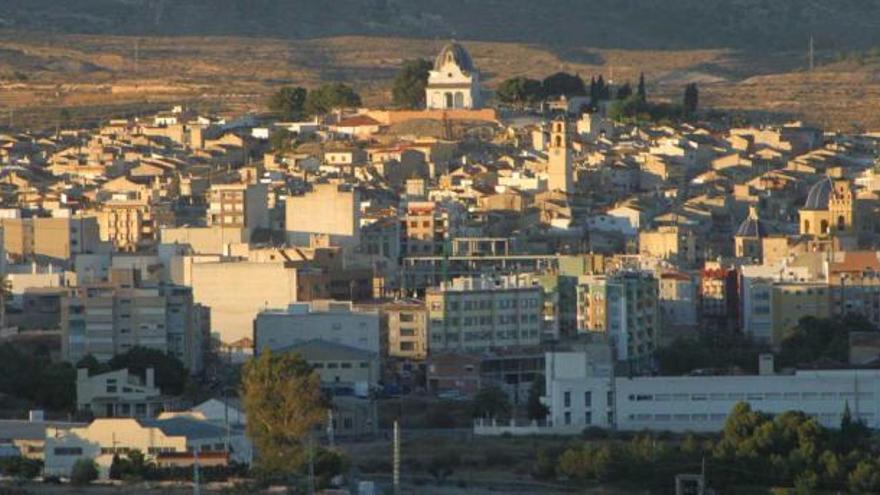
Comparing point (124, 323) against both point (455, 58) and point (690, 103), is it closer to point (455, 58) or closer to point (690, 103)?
point (455, 58)

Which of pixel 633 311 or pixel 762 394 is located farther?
pixel 633 311

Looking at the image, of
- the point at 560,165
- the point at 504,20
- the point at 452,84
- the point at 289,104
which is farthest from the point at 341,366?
the point at 504,20

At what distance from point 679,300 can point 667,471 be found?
20969 mm

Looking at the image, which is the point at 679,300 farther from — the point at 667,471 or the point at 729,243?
the point at 667,471

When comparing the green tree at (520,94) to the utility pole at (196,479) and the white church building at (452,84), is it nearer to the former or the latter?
the white church building at (452,84)

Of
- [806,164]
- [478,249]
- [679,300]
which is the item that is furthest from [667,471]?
[806,164]

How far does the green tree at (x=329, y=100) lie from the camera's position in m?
111

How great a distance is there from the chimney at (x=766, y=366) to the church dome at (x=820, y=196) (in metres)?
20.9

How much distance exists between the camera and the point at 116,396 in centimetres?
6178

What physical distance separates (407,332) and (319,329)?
7.12ft

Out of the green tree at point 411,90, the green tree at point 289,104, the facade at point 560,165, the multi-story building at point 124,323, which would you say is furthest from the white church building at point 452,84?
the multi-story building at point 124,323

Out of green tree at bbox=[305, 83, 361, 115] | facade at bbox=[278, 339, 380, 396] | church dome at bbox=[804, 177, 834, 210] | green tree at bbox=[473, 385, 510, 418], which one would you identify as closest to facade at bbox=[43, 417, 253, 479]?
green tree at bbox=[473, 385, 510, 418]

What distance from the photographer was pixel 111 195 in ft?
302

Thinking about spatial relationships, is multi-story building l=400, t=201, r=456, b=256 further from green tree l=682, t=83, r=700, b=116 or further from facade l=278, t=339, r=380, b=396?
green tree l=682, t=83, r=700, b=116
